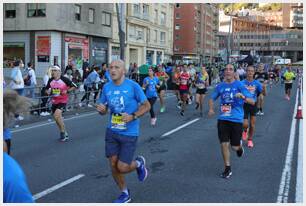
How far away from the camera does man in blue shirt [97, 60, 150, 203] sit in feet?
18.6

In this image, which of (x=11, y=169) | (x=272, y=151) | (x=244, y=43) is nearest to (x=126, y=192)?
(x=11, y=169)

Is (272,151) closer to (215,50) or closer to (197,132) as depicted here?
(197,132)

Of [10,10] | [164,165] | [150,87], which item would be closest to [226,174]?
[164,165]

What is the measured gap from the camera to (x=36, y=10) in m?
35.4

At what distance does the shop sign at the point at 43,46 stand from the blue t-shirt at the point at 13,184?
33.5 meters

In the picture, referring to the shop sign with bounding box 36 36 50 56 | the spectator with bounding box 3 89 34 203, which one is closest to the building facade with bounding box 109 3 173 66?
the shop sign with bounding box 36 36 50 56

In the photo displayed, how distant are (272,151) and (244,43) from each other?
6044 inches

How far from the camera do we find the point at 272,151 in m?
9.29

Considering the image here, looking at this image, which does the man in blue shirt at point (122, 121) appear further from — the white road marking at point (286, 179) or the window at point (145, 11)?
the window at point (145, 11)

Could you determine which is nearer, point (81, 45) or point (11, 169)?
point (11, 169)

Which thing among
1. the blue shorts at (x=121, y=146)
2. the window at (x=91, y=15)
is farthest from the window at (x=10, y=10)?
the blue shorts at (x=121, y=146)

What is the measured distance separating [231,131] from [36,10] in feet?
101

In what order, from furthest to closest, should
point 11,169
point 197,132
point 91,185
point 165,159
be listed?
point 197,132
point 165,159
point 91,185
point 11,169

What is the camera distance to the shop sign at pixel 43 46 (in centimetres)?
3506
